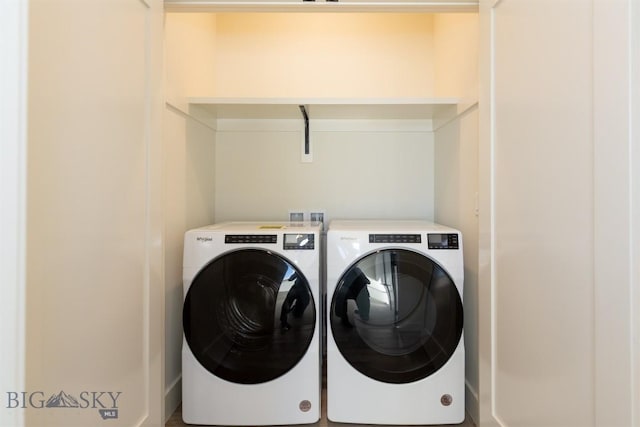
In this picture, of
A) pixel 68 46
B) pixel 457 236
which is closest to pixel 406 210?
pixel 457 236

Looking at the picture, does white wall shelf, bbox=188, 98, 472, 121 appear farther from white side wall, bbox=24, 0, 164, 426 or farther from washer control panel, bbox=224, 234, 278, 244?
washer control panel, bbox=224, 234, 278, 244

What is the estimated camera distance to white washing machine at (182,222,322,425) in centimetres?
139

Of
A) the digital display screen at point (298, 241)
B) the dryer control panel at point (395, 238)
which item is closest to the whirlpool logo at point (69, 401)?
the digital display screen at point (298, 241)

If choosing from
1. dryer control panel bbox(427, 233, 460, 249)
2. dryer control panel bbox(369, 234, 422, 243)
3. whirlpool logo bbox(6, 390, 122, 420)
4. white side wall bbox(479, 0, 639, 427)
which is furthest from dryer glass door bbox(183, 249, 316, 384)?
white side wall bbox(479, 0, 639, 427)

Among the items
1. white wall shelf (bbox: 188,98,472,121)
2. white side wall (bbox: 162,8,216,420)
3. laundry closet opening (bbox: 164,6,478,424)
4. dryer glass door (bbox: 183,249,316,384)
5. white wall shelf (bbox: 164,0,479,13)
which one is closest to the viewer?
white wall shelf (bbox: 164,0,479,13)

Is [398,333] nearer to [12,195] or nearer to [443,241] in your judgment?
[443,241]

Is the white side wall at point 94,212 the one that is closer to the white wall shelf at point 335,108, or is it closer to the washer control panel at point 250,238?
the washer control panel at point 250,238

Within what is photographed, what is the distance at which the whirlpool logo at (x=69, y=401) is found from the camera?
2.01 feet

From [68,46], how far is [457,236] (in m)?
1.42

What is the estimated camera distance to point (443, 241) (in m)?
1.42

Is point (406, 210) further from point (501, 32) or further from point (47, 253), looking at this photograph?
point (47, 253)

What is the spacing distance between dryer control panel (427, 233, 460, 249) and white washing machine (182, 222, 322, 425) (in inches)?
19.4

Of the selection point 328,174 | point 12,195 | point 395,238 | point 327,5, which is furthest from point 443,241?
point 12,195

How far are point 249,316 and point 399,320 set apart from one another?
63 centimetres
